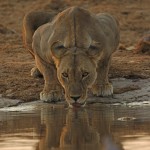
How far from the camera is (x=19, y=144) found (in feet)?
20.6

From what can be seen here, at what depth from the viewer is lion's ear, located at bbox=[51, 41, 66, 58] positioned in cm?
852

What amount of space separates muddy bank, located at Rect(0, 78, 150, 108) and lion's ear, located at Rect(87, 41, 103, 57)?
74 cm

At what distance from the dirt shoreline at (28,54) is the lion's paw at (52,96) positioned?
0.22m

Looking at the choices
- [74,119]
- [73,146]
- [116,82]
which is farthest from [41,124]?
[116,82]

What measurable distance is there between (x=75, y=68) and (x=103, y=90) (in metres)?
1.23

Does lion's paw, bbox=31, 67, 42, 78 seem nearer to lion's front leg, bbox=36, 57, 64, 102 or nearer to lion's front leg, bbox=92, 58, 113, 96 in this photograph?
lion's front leg, bbox=36, 57, 64, 102

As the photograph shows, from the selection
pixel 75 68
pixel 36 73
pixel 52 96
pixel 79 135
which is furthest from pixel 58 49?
pixel 36 73

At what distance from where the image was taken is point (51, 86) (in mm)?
9438

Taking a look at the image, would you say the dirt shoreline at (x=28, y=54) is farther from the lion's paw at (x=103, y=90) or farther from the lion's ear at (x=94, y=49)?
the lion's ear at (x=94, y=49)

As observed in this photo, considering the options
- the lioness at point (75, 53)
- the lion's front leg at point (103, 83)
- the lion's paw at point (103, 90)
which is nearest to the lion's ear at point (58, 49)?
the lioness at point (75, 53)

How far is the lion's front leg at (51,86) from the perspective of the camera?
30.5ft

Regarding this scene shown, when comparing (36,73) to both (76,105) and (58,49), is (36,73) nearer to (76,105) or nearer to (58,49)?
(58,49)

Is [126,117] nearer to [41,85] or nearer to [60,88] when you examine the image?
[60,88]

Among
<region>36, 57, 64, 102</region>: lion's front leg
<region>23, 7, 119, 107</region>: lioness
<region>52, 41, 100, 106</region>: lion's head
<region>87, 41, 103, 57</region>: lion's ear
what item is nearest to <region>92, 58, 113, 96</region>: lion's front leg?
<region>23, 7, 119, 107</region>: lioness
